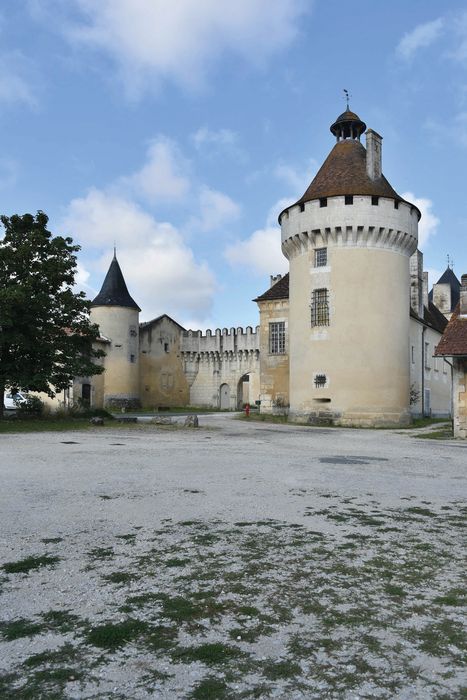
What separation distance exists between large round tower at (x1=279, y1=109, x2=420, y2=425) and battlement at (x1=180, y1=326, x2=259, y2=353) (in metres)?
23.6

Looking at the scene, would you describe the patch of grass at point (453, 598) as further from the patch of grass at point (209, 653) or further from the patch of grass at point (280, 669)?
the patch of grass at point (209, 653)

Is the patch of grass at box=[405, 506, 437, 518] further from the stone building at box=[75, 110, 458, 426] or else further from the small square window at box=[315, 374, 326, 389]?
the small square window at box=[315, 374, 326, 389]

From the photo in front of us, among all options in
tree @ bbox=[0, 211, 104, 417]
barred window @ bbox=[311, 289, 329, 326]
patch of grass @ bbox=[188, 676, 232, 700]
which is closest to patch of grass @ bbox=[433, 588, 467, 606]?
patch of grass @ bbox=[188, 676, 232, 700]

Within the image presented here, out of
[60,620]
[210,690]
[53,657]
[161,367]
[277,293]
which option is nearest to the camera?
[210,690]

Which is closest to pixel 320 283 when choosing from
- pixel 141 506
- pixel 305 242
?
pixel 305 242

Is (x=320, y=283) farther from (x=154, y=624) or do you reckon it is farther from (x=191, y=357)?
(x=191, y=357)

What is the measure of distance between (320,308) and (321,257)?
2411mm

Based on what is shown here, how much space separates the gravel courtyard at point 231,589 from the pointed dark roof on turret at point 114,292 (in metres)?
37.8

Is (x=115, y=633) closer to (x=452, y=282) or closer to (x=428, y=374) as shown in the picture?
(x=428, y=374)

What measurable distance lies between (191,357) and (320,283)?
27927 mm

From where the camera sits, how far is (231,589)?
4109 millimetres

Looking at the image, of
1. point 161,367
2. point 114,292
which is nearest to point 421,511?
point 114,292

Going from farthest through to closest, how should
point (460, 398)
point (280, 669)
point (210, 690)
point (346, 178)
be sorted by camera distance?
point (346, 178)
point (460, 398)
point (280, 669)
point (210, 690)

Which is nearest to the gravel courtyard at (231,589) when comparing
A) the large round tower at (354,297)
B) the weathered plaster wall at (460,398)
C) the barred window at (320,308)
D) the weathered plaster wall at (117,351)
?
the weathered plaster wall at (460,398)
